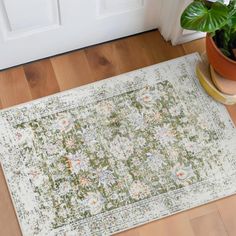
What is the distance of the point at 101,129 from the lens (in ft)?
5.32

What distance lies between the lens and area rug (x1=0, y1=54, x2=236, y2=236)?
4.91ft

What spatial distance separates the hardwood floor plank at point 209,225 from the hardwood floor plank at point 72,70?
702 mm

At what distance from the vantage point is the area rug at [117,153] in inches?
59.0

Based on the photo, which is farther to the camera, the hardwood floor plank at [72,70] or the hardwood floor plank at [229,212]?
the hardwood floor plank at [72,70]

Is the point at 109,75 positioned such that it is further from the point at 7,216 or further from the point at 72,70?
the point at 7,216

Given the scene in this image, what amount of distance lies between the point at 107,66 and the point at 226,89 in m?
0.50

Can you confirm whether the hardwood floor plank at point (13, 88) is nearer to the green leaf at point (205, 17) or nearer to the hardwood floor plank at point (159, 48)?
the hardwood floor plank at point (159, 48)

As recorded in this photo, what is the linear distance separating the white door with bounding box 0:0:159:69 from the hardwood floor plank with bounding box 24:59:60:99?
1.3 inches

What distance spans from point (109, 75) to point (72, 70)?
6.2 inches

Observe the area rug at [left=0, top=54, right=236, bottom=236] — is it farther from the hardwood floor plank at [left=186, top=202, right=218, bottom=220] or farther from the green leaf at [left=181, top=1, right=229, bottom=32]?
the green leaf at [left=181, top=1, right=229, bottom=32]

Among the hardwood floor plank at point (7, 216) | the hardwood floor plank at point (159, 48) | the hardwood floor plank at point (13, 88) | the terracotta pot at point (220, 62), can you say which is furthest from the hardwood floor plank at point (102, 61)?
the hardwood floor plank at point (7, 216)

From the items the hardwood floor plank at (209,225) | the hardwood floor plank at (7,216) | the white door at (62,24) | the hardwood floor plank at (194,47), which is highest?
the white door at (62,24)

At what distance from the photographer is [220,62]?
150 centimetres

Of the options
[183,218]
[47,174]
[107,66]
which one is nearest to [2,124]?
[47,174]
